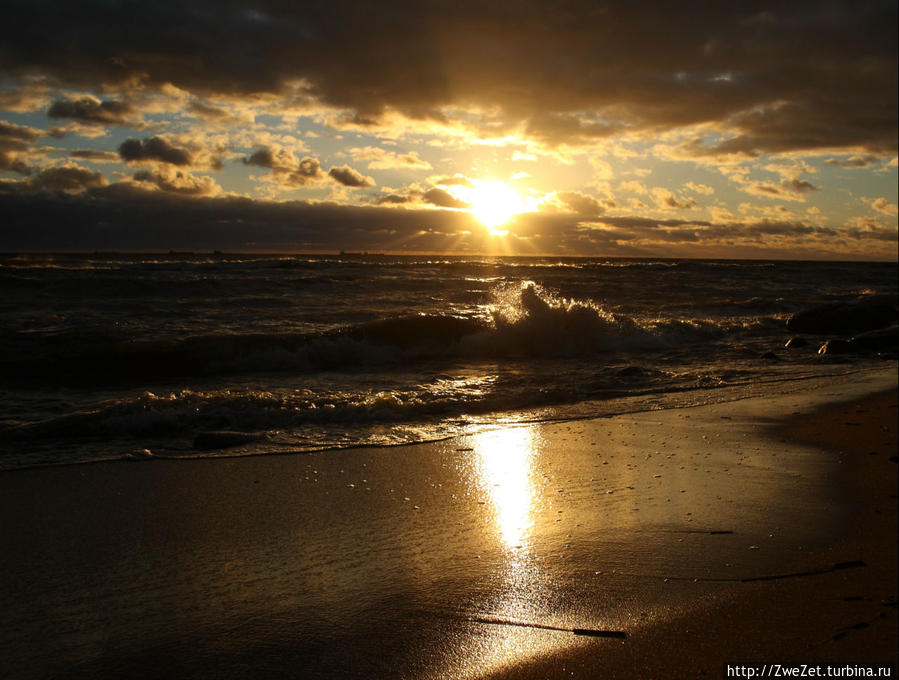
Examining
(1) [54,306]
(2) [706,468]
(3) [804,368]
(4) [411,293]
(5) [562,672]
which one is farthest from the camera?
(4) [411,293]

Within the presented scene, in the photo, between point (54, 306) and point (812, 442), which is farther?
point (54, 306)

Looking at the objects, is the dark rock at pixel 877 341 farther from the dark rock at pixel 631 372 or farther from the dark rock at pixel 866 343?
the dark rock at pixel 631 372

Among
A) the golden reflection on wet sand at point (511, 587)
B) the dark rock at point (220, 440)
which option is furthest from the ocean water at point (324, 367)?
the golden reflection on wet sand at point (511, 587)

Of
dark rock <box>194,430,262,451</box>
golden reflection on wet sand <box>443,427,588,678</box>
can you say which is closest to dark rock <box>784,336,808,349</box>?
golden reflection on wet sand <box>443,427,588,678</box>

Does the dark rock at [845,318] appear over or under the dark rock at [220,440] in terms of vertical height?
over

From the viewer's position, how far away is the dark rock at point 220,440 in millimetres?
5629

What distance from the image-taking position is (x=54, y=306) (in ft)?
57.1

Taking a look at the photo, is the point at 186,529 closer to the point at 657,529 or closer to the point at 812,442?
the point at 657,529

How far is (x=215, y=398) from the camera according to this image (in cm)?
725

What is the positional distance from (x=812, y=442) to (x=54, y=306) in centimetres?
1867

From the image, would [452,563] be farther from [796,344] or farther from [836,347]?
[796,344]

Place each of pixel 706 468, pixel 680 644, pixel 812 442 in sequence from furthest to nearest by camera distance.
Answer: pixel 812 442 < pixel 706 468 < pixel 680 644

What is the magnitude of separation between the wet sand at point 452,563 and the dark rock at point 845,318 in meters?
12.8

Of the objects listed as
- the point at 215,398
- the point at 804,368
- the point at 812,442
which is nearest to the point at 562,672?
the point at 812,442
